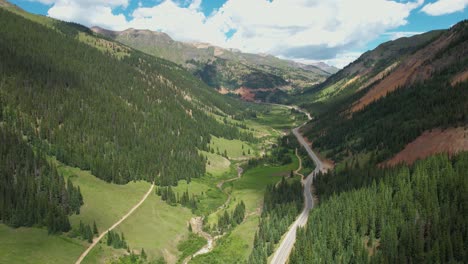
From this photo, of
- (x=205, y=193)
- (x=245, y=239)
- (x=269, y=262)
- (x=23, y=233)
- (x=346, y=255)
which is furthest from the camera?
(x=205, y=193)

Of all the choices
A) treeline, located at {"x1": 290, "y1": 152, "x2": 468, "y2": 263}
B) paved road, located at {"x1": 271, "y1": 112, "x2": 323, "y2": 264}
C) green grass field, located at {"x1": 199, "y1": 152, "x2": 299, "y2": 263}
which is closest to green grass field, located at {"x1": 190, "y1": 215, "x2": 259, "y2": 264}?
green grass field, located at {"x1": 199, "y1": 152, "x2": 299, "y2": 263}

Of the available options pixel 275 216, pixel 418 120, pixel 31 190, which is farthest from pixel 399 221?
pixel 31 190

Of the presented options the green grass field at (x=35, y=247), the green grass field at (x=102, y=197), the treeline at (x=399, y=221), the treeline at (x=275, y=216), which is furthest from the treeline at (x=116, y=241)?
the treeline at (x=399, y=221)

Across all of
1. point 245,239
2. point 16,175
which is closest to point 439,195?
point 245,239

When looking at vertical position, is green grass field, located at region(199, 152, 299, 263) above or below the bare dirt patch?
below

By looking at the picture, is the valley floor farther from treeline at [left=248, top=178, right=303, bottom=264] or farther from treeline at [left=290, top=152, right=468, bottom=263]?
treeline at [left=290, top=152, right=468, bottom=263]

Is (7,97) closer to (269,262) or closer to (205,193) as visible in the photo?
(205,193)
